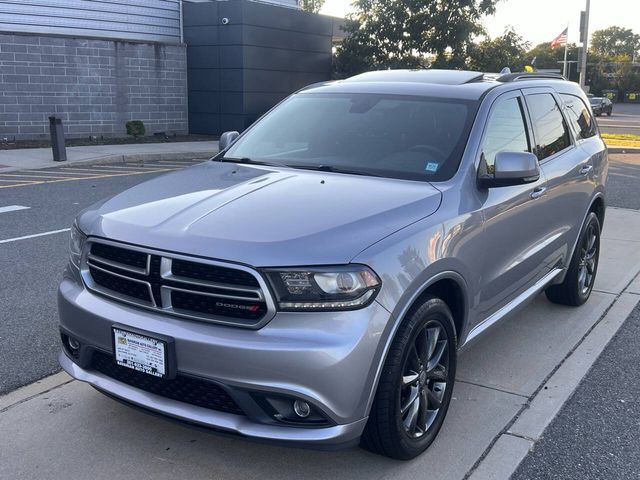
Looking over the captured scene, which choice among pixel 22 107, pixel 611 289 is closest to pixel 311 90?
pixel 611 289

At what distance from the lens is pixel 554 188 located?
4664 millimetres

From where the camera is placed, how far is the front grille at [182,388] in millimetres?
2834

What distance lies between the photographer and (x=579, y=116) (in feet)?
18.5

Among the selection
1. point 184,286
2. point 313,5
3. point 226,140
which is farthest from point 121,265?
point 313,5

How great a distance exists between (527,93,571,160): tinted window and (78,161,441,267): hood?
148 centimetres

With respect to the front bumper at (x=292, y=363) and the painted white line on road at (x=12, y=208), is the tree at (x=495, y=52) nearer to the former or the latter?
the painted white line on road at (x=12, y=208)

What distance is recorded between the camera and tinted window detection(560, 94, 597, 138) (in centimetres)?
540

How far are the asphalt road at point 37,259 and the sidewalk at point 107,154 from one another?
110cm

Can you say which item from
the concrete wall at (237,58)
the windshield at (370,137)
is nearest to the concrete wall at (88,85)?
the concrete wall at (237,58)

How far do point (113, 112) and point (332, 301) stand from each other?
63.3 ft

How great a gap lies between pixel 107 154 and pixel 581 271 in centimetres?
1282

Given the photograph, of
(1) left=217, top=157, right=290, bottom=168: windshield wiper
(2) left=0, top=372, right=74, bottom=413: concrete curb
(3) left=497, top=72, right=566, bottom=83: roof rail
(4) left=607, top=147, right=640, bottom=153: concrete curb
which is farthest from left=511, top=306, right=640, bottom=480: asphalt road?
(4) left=607, top=147, right=640, bottom=153: concrete curb

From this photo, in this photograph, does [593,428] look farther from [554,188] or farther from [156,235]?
[156,235]

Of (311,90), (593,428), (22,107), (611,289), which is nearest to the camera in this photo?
(593,428)
